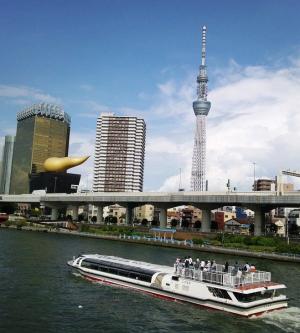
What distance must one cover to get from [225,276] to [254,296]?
2.36m

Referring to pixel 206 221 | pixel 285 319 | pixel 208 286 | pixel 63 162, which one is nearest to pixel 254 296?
pixel 285 319

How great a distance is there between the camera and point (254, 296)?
3033 cm

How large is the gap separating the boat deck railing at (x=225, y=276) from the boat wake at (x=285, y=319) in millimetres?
2464

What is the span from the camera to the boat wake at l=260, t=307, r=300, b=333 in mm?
26848

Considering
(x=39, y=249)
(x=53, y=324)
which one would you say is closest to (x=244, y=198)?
(x=39, y=249)

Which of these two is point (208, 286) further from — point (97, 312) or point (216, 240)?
point (216, 240)

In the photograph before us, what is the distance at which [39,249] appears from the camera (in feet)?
202

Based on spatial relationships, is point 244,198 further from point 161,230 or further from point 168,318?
point 168,318

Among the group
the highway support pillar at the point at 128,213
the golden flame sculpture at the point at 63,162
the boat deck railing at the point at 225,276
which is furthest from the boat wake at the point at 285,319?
the golden flame sculpture at the point at 63,162

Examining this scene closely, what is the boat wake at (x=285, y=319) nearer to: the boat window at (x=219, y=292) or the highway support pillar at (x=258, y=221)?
the boat window at (x=219, y=292)

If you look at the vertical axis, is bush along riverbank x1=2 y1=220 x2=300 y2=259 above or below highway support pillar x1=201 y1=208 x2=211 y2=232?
below

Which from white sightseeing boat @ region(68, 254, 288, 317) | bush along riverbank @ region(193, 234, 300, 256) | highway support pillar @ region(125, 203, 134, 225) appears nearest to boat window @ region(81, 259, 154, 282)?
white sightseeing boat @ region(68, 254, 288, 317)

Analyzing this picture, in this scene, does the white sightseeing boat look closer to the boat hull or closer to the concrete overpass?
the boat hull

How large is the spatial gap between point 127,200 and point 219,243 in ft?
125
